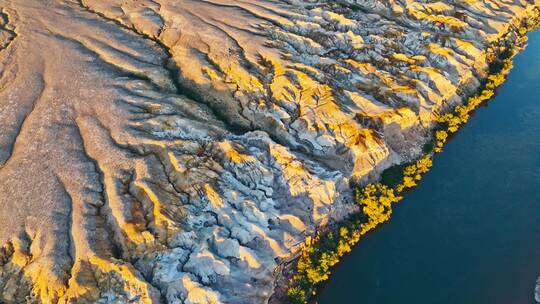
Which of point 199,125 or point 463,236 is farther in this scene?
point 199,125

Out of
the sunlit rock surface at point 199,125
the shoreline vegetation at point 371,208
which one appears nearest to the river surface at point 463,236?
the shoreline vegetation at point 371,208

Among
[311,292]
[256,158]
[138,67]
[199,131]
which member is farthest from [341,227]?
[138,67]

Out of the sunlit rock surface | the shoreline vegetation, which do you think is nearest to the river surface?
the shoreline vegetation

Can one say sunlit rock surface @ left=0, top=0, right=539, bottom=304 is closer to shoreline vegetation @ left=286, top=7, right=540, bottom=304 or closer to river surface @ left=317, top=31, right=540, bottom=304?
shoreline vegetation @ left=286, top=7, right=540, bottom=304

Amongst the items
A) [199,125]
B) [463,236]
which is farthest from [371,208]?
[199,125]

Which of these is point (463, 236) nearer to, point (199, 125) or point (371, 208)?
point (371, 208)

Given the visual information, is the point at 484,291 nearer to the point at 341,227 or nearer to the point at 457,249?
the point at 457,249
